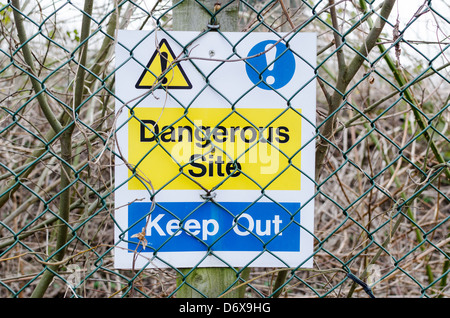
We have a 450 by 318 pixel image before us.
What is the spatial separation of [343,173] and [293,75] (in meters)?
2.31

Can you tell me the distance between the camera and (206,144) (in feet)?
4.61

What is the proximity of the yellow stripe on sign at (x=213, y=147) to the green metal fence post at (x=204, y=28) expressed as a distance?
270mm

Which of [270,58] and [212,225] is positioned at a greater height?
[270,58]

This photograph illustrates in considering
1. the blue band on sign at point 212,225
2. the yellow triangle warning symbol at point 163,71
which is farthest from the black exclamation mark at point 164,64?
the blue band on sign at point 212,225

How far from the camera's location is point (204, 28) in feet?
Result: 4.51

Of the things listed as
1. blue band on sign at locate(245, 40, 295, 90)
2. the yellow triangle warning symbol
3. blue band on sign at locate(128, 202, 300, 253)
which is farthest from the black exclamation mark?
blue band on sign at locate(128, 202, 300, 253)

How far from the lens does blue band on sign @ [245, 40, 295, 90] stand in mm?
1407

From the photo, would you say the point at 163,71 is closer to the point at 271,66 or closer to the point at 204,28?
the point at 204,28

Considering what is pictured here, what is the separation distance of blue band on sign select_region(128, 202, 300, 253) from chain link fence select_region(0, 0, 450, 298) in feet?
0.18

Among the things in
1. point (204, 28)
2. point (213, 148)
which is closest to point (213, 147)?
point (213, 148)

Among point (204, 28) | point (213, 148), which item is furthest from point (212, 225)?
point (204, 28)

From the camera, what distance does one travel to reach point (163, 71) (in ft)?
4.50

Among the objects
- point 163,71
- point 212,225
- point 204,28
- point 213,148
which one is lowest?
point 212,225

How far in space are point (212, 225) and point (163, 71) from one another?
52 cm
